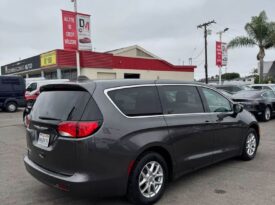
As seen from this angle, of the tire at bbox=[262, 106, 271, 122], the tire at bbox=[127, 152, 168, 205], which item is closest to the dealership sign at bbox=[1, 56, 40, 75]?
the tire at bbox=[262, 106, 271, 122]

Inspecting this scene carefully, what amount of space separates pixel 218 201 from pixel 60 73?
82.4ft

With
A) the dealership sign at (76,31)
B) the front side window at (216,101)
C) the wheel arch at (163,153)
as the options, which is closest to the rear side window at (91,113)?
the wheel arch at (163,153)

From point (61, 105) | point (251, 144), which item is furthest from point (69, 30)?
point (61, 105)

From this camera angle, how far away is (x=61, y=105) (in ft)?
11.8

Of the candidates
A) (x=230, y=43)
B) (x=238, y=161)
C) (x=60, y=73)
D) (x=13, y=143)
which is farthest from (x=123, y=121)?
(x=230, y=43)

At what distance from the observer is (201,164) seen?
15.0 feet

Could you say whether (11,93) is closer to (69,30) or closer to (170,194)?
(69,30)

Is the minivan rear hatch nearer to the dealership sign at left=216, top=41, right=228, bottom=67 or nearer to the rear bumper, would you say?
the rear bumper

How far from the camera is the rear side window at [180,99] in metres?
4.19

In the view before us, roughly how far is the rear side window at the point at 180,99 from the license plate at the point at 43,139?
166cm

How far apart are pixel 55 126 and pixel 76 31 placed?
1310 cm

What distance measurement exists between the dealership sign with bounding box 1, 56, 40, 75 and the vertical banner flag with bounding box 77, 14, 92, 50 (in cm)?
1506

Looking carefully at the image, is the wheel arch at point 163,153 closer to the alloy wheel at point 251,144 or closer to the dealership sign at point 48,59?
the alloy wheel at point 251,144

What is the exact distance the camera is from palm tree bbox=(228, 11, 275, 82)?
28.0m
